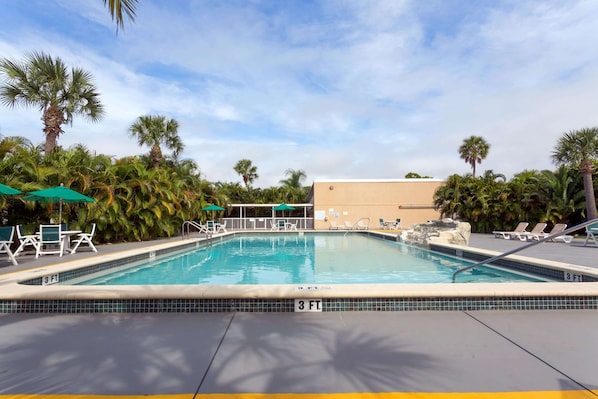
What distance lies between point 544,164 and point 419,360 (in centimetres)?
1895

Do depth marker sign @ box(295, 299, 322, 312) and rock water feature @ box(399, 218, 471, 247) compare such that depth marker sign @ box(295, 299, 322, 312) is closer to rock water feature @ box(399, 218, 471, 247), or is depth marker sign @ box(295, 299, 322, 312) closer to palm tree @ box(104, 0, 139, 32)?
palm tree @ box(104, 0, 139, 32)

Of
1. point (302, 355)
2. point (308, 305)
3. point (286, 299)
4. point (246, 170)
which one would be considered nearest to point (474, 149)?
point (246, 170)

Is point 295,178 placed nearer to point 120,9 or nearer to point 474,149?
point 474,149

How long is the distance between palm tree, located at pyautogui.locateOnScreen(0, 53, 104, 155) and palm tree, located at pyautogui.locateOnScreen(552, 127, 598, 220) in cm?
2105

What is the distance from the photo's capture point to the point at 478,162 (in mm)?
32781

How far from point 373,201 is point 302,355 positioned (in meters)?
22.8

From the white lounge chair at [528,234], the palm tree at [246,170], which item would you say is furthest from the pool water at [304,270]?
the palm tree at [246,170]

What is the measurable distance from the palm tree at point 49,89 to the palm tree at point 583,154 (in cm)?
2105

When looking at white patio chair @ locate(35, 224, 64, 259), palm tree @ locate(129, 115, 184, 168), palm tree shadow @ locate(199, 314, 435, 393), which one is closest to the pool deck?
palm tree shadow @ locate(199, 314, 435, 393)

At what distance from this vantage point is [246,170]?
1432 inches

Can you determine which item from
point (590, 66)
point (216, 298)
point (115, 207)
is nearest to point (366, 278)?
point (216, 298)

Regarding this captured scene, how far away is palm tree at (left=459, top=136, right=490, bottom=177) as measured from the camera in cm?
3231

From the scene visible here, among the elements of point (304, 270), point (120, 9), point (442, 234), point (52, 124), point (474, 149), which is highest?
point (474, 149)

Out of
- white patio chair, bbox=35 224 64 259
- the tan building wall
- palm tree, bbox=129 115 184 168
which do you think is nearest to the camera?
white patio chair, bbox=35 224 64 259
